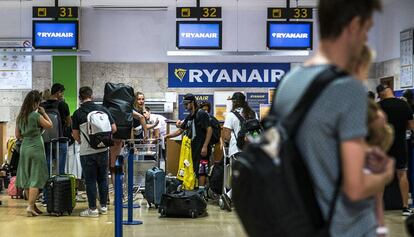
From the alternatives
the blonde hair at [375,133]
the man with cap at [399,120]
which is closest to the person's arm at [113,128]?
the man with cap at [399,120]

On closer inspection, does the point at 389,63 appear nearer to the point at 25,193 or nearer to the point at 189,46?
the point at 189,46

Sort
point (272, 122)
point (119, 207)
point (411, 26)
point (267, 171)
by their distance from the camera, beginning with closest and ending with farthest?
point (267, 171), point (272, 122), point (119, 207), point (411, 26)

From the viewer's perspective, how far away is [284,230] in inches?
65.4

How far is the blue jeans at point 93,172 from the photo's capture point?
26.4 ft

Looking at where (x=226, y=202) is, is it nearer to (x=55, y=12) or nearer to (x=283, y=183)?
(x=55, y=12)

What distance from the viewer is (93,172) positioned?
8078 mm

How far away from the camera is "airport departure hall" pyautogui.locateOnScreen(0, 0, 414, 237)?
1.70 meters

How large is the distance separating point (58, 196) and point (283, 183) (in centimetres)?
686

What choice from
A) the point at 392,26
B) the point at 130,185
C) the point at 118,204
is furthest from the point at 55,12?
the point at 392,26

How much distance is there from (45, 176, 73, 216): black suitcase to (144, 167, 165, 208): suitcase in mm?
1130

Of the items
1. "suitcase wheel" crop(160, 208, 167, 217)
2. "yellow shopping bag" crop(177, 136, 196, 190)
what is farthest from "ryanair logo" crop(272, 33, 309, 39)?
"suitcase wheel" crop(160, 208, 167, 217)

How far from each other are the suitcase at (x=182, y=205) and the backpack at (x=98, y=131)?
1.03 metres

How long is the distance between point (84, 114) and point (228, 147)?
2.07m

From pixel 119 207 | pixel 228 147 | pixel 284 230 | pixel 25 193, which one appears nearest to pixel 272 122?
pixel 284 230
